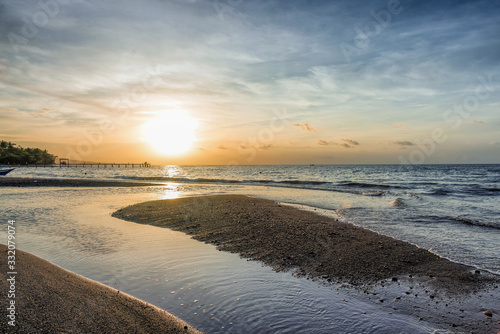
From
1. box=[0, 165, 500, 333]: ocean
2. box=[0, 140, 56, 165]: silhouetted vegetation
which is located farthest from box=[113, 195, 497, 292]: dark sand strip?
box=[0, 140, 56, 165]: silhouetted vegetation

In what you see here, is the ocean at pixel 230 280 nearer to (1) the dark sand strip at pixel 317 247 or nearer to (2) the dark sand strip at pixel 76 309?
(2) the dark sand strip at pixel 76 309

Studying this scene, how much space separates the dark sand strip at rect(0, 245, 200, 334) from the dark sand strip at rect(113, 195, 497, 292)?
12.1 feet

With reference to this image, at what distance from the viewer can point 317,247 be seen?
Answer: 9.23 m

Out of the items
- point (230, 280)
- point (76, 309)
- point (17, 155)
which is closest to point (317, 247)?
point (230, 280)

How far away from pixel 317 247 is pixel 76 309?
6.76 m

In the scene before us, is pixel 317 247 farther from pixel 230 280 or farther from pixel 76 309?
pixel 76 309

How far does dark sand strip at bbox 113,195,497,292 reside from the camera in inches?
286

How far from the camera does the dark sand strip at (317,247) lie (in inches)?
286

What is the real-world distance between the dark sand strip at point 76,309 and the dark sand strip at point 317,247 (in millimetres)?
3691

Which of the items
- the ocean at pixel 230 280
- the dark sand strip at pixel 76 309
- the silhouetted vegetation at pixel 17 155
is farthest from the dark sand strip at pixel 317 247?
the silhouetted vegetation at pixel 17 155

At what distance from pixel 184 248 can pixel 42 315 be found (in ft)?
15.9

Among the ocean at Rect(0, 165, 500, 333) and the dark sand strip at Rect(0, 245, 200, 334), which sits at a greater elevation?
the dark sand strip at Rect(0, 245, 200, 334)

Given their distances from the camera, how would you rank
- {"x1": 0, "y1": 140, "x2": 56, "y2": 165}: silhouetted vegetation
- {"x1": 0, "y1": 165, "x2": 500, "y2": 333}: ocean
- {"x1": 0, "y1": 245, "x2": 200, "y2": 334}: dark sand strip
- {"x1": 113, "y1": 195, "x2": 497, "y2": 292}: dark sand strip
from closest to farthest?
1. {"x1": 0, "y1": 245, "x2": 200, "y2": 334}: dark sand strip
2. {"x1": 0, "y1": 165, "x2": 500, "y2": 333}: ocean
3. {"x1": 113, "y1": 195, "x2": 497, "y2": 292}: dark sand strip
4. {"x1": 0, "y1": 140, "x2": 56, "y2": 165}: silhouetted vegetation

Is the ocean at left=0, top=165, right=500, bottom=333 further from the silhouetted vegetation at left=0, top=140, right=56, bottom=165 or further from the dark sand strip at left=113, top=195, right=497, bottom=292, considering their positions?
the silhouetted vegetation at left=0, top=140, right=56, bottom=165
